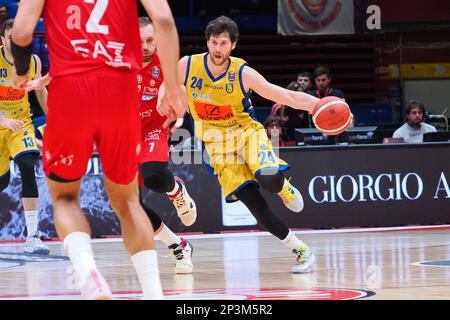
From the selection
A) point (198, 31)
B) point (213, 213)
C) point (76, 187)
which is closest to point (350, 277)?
point (76, 187)

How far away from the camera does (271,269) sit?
7422mm

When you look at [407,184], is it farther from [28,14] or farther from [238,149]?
[28,14]

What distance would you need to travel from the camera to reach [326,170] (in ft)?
36.6

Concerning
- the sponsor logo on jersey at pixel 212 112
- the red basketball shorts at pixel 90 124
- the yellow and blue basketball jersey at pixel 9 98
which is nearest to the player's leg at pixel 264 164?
the sponsor logo on jersey at pixel 212 112

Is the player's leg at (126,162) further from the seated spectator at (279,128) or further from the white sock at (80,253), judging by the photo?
the seated spectator at (279,128)

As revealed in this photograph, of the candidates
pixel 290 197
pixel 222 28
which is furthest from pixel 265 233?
pixel 222 28

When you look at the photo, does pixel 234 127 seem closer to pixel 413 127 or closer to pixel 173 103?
pixel 173 103

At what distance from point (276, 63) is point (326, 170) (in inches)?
331

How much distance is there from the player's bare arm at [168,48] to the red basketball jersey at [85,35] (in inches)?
6.3

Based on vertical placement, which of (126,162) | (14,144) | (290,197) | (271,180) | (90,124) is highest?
(14,144)

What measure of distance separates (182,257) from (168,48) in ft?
10.7

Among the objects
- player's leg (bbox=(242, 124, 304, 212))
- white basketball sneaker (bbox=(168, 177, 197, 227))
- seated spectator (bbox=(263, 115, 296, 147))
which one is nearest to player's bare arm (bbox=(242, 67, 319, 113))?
player's leg (bbox=(242, 124, 304, 212))

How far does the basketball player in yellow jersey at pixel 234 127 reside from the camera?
7.14 metres

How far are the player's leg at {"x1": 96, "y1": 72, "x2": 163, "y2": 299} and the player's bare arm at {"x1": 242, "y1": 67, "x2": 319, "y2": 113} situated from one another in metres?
2.50
